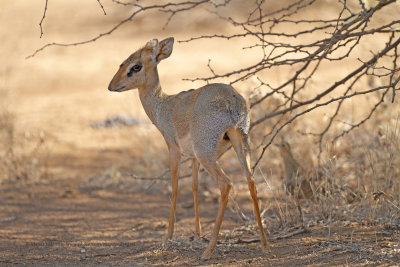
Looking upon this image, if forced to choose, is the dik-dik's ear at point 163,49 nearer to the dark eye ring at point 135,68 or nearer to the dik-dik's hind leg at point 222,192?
the dark eye ring at point 135,68

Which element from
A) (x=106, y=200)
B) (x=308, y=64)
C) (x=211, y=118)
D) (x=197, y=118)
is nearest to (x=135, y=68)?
(x=197, y=118)

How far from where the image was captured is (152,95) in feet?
19.6

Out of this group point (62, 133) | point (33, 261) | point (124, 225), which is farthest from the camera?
point (62, 133)

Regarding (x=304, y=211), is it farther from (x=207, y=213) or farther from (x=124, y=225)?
(x=124, y=225)

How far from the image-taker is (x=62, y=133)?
39.2 ft

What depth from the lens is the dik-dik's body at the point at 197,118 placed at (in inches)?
199

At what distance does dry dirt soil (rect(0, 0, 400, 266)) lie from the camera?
522 cm

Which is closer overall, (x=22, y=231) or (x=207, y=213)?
(x=22, y=231)

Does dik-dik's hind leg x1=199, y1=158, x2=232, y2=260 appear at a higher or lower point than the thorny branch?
lower

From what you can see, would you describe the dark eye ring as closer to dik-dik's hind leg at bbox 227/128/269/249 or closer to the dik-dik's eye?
the dik-dik's eye

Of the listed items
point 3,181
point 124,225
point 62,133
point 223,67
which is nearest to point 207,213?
point 124,225

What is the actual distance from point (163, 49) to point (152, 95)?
1.44 ft

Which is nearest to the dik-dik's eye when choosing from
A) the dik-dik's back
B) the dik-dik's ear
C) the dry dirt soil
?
the dik-dik's ear

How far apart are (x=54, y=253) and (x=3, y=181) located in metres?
3.48
